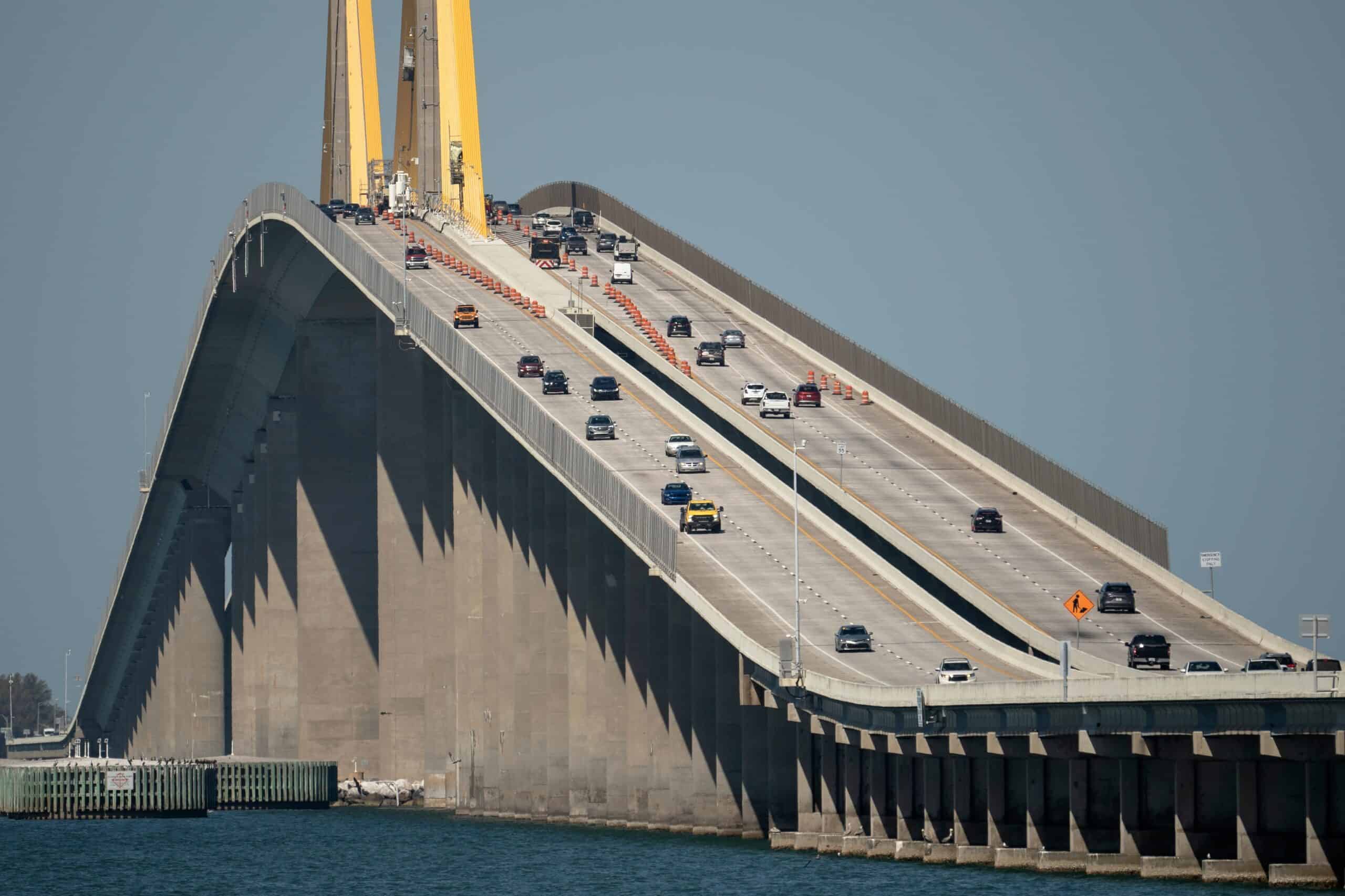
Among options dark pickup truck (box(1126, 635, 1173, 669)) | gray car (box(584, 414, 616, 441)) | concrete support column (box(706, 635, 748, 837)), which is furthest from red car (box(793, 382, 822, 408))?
dark pickup truck (box(1126, 635, 1173, 669))

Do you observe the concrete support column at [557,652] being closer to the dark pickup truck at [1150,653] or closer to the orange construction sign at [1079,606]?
the orange construction sign at [1079,606]

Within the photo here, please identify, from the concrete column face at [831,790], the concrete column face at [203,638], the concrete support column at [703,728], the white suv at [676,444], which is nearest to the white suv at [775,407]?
the white suv at [676,444]

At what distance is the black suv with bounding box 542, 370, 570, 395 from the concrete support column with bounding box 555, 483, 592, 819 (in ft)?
28.2

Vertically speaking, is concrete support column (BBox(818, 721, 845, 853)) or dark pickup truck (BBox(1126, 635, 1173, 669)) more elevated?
dark pickup truck (BBox(1126, 635, 1173, 669))

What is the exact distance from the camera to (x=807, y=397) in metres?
119

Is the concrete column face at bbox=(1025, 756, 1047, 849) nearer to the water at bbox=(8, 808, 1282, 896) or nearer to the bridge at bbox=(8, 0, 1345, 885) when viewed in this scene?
the bridge at bbox=(8, 0, 1345, 885)

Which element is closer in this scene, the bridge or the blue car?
the bridge

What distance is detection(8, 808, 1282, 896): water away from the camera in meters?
63.2

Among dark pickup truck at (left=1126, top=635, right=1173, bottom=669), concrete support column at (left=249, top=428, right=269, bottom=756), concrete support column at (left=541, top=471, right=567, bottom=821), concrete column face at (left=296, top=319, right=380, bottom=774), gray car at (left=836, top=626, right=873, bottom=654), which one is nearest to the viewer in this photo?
dark pickup truck at (left=1126, top=635, right=1173, bottom=669)

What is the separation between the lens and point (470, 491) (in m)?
116

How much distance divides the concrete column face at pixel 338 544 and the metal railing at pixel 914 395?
22.0 meters

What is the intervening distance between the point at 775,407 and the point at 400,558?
76.4 feet

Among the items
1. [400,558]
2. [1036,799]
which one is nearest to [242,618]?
[400,558]

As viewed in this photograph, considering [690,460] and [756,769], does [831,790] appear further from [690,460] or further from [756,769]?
[690,460]
